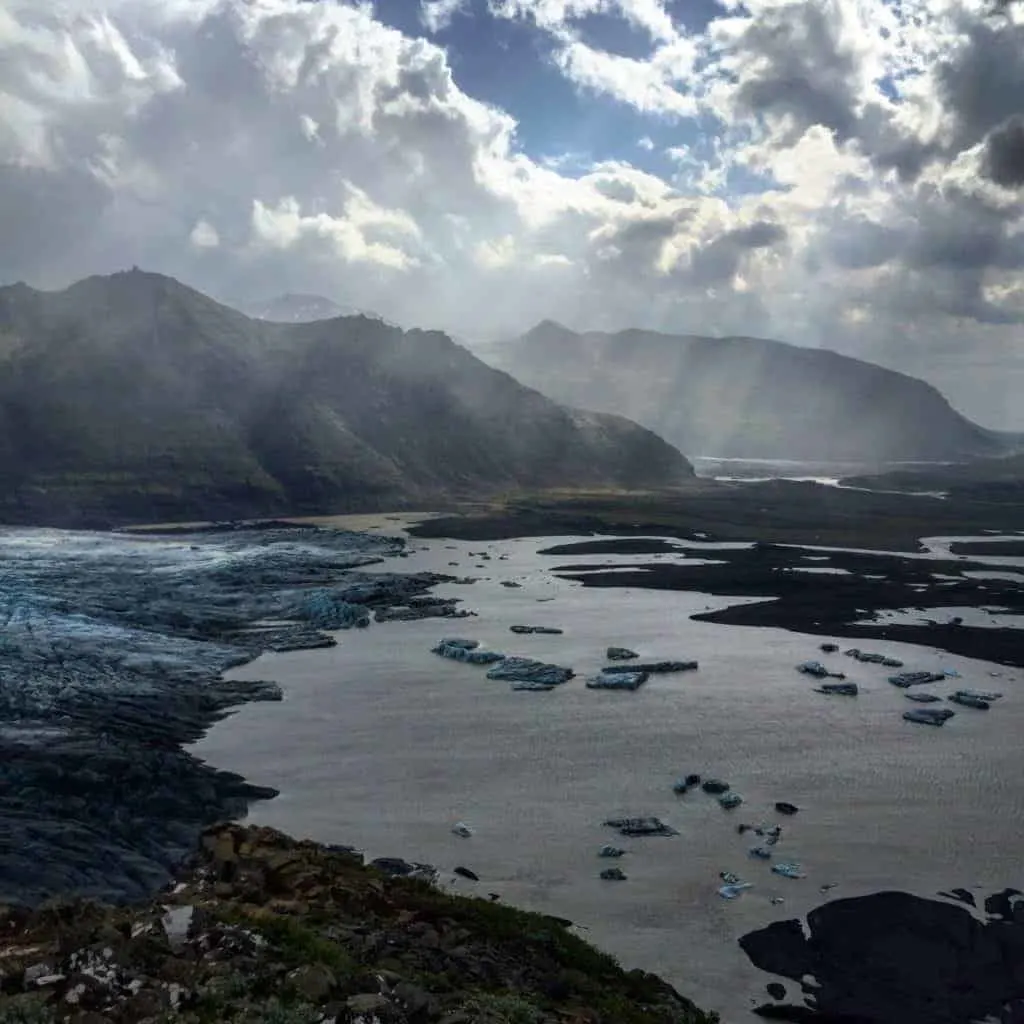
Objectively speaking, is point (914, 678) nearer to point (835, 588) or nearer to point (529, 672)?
point (529, 672)

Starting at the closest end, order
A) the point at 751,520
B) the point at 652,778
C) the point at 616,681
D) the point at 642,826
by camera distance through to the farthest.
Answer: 1. the point at 642,826
2. the point at 652,778
3. the point at 616,681
4. the point at 751,520

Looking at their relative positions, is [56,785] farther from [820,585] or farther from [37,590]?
[820,585]

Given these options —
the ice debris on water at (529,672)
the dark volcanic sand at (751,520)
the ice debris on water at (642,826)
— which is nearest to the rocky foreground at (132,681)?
the ice debris on water at (529,672)

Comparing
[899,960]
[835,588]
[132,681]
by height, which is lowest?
[899,960]

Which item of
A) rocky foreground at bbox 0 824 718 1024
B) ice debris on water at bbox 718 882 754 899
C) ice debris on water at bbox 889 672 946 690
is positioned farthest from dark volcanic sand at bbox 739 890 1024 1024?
ice debris on water at bbox 889 672 946 690

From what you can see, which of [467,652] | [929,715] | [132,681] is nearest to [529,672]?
[467,652]

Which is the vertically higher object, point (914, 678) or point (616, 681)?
point (914, 678)

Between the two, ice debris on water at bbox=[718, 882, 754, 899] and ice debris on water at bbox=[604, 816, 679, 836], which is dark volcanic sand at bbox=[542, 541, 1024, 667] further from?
ice debris on water at bbox=[718, 882, 754, 899]

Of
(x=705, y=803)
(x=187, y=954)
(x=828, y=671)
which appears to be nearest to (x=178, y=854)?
(x=187, y=954)
